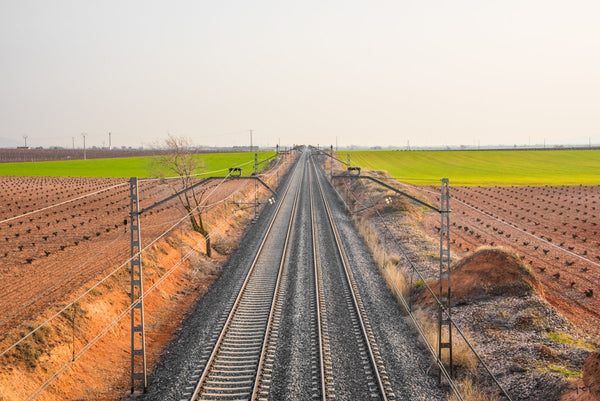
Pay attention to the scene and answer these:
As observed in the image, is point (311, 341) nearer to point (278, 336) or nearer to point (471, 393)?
point (278, 336)

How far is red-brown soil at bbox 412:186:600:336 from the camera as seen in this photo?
21062mm

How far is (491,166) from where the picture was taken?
384 ft

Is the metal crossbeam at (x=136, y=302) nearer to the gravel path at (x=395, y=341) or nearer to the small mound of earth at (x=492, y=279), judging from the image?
the gravel path at (x=395, y=341)

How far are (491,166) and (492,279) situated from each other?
107940 millimetres

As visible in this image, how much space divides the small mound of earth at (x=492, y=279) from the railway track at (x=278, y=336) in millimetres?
4447

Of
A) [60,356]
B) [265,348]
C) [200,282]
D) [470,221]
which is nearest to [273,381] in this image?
[265,348]

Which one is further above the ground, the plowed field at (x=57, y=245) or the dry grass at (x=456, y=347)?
the plowed field at (x=57, y=245)

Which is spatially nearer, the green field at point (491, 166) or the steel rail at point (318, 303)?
the steel rail at point (318, 303)

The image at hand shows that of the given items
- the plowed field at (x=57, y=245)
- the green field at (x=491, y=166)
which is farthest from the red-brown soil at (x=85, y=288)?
the green field at (x=491, y=166)

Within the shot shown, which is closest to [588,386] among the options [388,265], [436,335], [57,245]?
[436,335]

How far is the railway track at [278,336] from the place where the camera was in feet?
42.5

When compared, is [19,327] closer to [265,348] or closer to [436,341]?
[265,348]

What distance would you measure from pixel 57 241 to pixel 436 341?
27.3 m

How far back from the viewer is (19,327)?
49.4 feet
